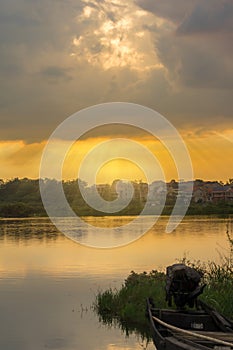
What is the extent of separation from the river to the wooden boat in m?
3.62

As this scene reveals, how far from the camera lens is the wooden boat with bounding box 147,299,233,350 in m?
12.0

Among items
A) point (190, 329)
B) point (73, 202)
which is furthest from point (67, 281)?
point (73, 202)

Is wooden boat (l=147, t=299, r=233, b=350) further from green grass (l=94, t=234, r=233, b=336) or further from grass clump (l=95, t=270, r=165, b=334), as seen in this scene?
grass clump (l=95, t=270, r=165, b=334)

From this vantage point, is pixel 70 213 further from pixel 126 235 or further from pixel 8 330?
pixel 8 330

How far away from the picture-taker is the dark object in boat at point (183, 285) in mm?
14688

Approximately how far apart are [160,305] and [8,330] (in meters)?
5.00

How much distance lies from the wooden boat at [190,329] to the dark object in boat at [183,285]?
0.93ft

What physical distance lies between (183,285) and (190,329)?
103cm

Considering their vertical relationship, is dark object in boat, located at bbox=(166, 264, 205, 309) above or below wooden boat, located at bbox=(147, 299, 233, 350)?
above

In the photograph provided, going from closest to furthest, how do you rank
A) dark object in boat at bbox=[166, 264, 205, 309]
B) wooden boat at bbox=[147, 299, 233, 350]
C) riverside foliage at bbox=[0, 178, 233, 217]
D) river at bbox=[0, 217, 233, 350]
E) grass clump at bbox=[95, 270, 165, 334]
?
wooden boat at bbox=[147, 299, 233, 350] < dark object in boat at bbox=[166, 264, 205, 309] < river at bbox=[0, 217, 233, 350] < grass clump at bbox=[95, 270, 165, 334] < riverside foliage at bbox=[0, 178, 233, 217]

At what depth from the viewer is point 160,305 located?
18688 millimetres

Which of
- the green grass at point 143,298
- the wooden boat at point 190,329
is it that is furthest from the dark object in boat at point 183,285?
the green grass at point 143,298

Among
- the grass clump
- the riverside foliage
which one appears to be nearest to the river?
the grass clump

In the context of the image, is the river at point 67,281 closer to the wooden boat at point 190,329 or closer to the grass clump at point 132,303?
the grass clump at point 132,303
